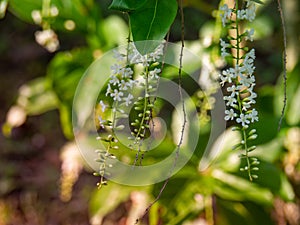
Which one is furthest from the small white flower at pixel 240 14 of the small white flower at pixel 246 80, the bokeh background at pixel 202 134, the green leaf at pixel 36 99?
the green leaf at pixel 36 99

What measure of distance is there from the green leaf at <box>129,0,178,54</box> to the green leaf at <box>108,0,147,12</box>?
0.02 meters

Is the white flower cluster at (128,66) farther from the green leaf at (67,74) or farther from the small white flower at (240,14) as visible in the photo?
the green leaf at (67,74)

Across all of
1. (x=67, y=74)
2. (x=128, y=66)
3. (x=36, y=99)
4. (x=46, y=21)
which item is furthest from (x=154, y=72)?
(x=36, y=99)

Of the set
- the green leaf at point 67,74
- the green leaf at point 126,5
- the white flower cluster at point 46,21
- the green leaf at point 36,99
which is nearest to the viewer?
the green leaf at point 126,5

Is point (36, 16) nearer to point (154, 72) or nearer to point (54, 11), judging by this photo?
point (54, 11)

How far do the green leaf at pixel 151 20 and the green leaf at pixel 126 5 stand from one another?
0.02m

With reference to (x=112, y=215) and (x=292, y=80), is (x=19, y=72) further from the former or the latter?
(x=292, y=80)

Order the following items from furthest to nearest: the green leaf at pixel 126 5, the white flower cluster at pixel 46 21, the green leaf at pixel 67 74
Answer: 1. the green leaf at pixel 67 74
2. the white flower cluster at pixel 46 21
3. the green leaf at pixel 126 5

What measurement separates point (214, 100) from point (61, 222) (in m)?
1.77

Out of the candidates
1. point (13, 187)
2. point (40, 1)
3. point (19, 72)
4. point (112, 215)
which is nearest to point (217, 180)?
point (40, 1)

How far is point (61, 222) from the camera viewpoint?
2.62 metres

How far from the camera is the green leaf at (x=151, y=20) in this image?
0.60 metres

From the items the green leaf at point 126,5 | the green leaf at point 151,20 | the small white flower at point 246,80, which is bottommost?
the small white flower at point 246,80

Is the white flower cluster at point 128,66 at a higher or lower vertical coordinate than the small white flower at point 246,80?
lower
